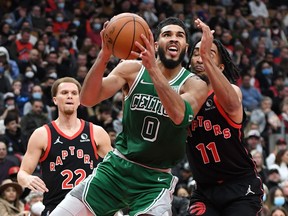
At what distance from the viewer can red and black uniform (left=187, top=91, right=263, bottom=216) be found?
7023mm

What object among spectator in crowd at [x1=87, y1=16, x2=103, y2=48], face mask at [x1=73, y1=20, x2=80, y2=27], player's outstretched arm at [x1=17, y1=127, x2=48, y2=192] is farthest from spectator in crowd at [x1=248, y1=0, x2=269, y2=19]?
player's outstretched arm at [x1=17, y1=127, x2=48, y2=192]

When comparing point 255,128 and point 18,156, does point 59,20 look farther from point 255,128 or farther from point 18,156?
point 18,156

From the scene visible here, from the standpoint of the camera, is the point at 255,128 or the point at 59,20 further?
the point at 59,20

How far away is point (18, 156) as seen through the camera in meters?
13.2

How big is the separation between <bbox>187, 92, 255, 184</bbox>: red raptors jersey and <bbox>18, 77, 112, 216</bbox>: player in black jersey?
1.60 m

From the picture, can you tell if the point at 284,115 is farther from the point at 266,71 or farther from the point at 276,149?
the point at 266,71

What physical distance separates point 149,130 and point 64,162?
1.92 meters

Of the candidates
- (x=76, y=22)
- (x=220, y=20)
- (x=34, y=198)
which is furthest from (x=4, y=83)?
(x=220, y=20)

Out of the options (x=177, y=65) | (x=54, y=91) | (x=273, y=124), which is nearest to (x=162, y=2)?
(x=273, y=124)

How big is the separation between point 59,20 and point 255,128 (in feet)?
19.2

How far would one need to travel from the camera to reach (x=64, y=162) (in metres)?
8.29

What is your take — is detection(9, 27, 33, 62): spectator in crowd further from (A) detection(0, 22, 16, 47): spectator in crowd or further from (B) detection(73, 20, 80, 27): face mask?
(B) detection(73, 20, 80, 27): face mask

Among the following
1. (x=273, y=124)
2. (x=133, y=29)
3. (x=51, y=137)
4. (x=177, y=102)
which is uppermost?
(x=133, y=29)

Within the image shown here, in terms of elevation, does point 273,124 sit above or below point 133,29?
below
